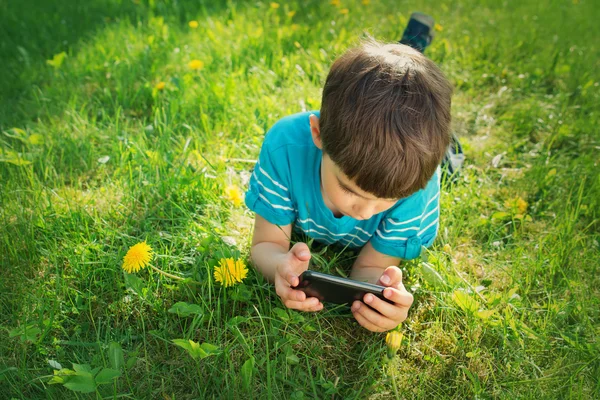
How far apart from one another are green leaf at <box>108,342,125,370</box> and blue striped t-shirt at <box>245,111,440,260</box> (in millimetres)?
661

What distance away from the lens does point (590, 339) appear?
1.76 m

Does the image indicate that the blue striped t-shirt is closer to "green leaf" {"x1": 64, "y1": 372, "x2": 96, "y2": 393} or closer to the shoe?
"green leaf" {"x1": 64, "y1": 372, "x2": 96, "y2": 393}

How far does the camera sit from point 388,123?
146cm

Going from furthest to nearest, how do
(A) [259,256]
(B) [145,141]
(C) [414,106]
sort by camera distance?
(B) [145,141], (A) [259,256], (C) [414,106]

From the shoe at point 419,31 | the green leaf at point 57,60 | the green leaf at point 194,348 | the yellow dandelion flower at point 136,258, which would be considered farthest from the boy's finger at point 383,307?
the green leaf at point 57,60

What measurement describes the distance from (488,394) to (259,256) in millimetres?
865

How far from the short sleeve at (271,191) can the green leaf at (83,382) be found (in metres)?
0.78

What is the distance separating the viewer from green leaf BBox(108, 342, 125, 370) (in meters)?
1.53

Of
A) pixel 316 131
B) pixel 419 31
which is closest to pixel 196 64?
pixel 419 31

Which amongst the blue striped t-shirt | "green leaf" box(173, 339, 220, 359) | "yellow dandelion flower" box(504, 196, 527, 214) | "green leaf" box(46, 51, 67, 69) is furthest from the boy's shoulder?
"green leaf" box(46, 51, 67, 69)

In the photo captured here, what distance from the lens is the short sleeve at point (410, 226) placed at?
1853mm

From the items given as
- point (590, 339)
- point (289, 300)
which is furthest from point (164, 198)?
point (590, 339)

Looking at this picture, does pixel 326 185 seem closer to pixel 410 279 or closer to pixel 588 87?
pixel 410 279

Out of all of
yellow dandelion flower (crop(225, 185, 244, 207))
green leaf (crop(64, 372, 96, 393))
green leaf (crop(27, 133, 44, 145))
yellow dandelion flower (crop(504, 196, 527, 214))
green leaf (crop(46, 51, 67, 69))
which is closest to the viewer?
green leaf (crop(64, 372, 96, 393))
